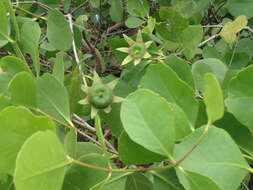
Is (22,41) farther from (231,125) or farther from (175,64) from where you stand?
(231,125)

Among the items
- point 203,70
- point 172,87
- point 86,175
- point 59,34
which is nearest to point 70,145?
point 86,175

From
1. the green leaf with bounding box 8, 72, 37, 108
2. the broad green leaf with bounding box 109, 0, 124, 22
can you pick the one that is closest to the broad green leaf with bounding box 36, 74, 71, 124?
the green leaf with bounding box 8, 72, 37, 108

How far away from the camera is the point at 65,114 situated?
0.60 meters

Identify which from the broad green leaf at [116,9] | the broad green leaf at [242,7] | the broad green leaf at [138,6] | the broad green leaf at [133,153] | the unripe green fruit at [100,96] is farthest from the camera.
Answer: the broad green leaf at [116,9]

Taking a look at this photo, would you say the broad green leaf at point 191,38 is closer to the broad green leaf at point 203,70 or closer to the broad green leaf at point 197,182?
the broad green leaf at point 203,70

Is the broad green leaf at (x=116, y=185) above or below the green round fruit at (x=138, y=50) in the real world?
below

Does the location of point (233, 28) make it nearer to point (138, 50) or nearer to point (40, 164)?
point (138, 50)

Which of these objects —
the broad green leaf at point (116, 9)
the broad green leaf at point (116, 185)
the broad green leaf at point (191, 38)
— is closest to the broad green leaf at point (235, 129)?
the broad green leaf at point (116, 185)

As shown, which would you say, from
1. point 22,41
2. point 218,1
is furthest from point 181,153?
point 218,1

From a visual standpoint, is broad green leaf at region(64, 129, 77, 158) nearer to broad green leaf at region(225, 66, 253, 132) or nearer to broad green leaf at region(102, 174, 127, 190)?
broad green leaf at region(102, 174, 127, 190)

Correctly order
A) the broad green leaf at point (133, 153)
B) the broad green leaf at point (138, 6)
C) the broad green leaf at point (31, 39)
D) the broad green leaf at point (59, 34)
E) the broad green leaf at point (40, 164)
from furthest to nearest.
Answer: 1. the broad green leaf at point (138, 6)
2. the broad green leaf at point (59, 34)
3. the broad green leaf at point (31, 39)
4. the broad green leaf at point (133, 153)
5. the broad green leaf at point (40, 164)

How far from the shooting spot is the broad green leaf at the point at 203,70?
0.66 meters

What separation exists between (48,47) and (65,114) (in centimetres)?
40

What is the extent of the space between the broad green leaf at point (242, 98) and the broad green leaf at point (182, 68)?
83 millimetres
